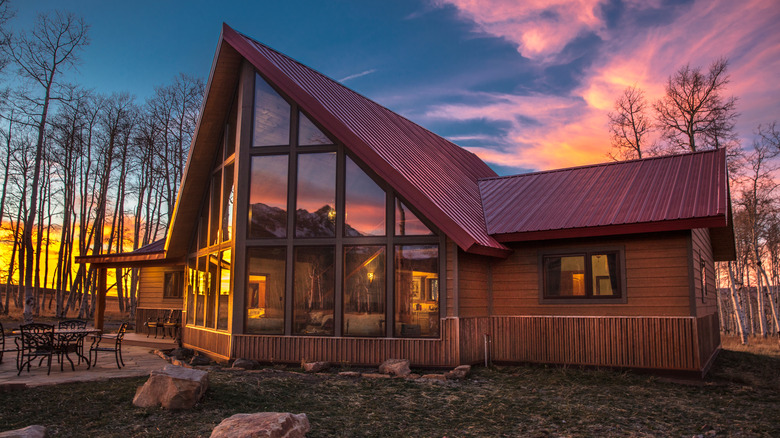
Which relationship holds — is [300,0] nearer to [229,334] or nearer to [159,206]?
[229,334]

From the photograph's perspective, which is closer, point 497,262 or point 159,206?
point 497,262

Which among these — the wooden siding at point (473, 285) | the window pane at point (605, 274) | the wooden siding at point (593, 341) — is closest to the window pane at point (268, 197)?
the wooden siding at point (473, 285)

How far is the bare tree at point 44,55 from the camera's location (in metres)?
19.6

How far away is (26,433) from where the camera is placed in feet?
15.4

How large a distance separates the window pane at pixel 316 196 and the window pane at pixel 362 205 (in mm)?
327

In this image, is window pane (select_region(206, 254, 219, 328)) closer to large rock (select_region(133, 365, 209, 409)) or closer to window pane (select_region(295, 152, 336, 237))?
window pane (select_region(295, 152, 336, 237))

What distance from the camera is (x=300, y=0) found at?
1634 cm

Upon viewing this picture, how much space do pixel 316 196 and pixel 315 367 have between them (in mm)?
3375

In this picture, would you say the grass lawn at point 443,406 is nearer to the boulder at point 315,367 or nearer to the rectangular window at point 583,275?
the boulder at point 315,367

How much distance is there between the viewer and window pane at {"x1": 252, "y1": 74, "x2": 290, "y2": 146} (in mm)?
10938

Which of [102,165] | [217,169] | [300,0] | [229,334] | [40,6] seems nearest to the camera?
[229,334]

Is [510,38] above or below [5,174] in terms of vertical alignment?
above

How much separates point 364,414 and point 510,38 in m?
13.5

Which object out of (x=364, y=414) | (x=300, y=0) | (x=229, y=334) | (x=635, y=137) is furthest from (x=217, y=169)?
(x=635, y=137)
